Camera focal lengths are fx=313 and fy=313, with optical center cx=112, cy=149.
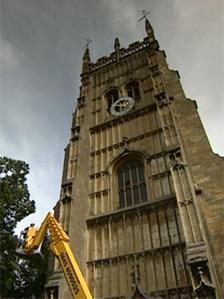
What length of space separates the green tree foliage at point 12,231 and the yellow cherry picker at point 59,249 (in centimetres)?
525

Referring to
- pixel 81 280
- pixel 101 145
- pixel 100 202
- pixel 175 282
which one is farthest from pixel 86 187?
pixel 81 280

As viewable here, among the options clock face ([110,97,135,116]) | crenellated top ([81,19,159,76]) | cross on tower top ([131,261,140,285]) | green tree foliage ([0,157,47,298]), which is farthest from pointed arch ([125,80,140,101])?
cross on tower top ([131,261,140,285])

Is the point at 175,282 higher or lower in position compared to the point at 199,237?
lower

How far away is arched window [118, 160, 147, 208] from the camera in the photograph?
503 inches

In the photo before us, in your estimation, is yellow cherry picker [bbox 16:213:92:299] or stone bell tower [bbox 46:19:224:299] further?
stone bell tower [bbox 46:19:224:299]

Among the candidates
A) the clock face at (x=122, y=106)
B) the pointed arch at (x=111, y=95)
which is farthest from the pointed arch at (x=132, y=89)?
the pointed arch at (x=111, y=95)

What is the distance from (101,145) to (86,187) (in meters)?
2.78

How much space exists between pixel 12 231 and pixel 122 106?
8.58 metres

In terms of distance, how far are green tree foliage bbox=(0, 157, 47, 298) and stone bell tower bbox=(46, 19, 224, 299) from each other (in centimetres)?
237

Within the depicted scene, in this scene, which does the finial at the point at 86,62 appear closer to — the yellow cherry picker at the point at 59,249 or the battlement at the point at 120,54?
the battlement at the point at 120,54

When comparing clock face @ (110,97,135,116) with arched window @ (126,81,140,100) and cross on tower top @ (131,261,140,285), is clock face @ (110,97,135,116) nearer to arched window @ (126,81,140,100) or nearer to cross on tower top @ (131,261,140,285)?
arched window @ (126,81,140,100)

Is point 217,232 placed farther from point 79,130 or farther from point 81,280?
point 79,130

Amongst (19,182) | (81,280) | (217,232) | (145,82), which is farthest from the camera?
(145,82)

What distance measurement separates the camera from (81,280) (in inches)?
255
